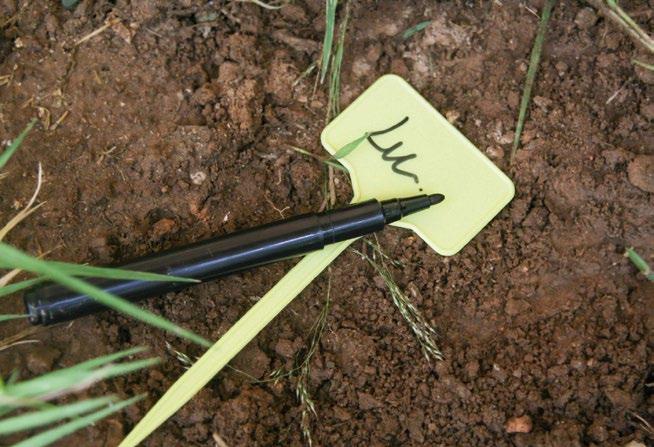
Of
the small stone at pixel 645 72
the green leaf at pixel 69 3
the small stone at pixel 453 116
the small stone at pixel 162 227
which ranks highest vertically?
the green leaf at pixel 69 3

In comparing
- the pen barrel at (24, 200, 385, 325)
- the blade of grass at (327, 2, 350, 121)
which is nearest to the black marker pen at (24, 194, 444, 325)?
the pen barrel at (24, 200, 385, 325)

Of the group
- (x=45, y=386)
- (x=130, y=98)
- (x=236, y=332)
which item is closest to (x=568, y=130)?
(x=236, y=332)

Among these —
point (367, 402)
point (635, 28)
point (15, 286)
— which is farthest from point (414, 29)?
point (15, 286)

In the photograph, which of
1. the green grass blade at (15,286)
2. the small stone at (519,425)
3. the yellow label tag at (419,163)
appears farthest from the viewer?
the yellow label tag at (419,163)

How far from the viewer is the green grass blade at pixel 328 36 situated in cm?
125

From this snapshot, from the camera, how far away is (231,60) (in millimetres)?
1336

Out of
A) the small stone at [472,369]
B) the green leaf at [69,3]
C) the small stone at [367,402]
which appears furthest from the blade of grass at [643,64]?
the green leaf at [69,3]

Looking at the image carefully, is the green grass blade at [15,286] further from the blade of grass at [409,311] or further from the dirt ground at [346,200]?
the blade of grass at [409,311]

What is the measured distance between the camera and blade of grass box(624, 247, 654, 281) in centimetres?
120

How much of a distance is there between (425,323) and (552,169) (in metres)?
0.38

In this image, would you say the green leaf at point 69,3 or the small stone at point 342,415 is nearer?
the small stone at point 342,415

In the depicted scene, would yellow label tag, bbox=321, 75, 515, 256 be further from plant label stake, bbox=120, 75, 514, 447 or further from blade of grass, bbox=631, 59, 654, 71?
blade of grass, bbox=631, 59, 654, 71

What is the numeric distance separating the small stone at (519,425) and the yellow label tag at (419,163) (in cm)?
32

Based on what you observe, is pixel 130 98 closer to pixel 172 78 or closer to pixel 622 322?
pixel 172 78
